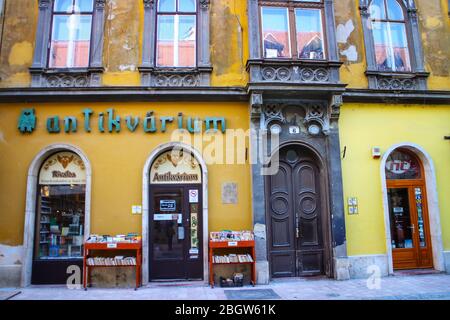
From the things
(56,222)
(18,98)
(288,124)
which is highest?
(18,98)

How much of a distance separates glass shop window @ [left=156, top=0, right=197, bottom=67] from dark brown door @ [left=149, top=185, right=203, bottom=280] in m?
3.26

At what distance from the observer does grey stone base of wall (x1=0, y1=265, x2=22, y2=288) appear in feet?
27.6

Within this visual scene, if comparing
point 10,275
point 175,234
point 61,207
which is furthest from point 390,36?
point 10,275

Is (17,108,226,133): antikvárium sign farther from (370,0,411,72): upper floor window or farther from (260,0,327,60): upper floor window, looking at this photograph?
(370,0,411,72): upper floor window

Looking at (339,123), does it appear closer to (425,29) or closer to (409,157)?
(409,157)

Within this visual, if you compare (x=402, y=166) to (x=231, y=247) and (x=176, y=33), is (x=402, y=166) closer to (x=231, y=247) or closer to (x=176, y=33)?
(x=231, y=247)

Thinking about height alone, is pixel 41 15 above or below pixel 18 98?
above

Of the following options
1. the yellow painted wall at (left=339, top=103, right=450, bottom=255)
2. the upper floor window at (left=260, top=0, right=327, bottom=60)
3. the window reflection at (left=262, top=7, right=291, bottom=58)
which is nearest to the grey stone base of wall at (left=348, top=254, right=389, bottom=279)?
the yellow painted wall at (left=339, top=103, right=450, bottom=255)

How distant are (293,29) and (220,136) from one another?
3.40 metres

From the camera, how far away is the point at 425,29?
33.8 ft

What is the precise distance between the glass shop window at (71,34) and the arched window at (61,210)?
2398mm

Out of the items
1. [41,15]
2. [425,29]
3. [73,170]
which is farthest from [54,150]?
[425,29]

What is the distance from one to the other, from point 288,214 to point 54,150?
19.7 ft

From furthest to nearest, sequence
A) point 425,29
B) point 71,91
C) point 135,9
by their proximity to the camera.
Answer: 1. point 425,29
2. point 135,9
3. point 71,91
